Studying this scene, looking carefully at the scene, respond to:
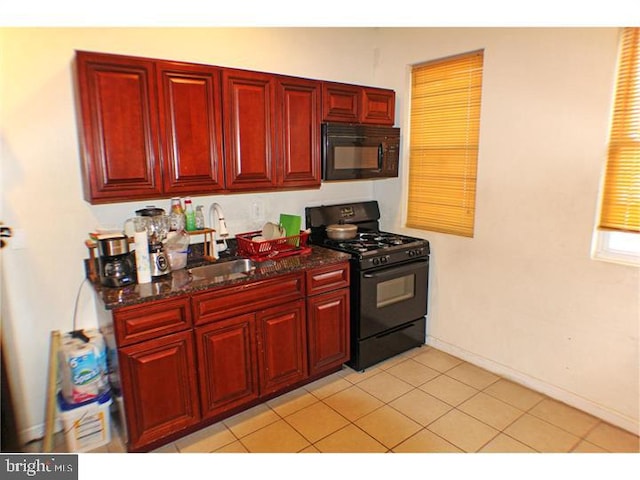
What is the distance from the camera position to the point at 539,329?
104 inches

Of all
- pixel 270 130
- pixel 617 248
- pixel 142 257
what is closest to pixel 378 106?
pixel 270 130

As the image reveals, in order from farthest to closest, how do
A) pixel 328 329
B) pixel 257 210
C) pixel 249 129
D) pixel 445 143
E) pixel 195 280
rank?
pixel 445 143 < pixel 257 210 < pixel 328 329 < pixel 249 129 < pixel 195 280

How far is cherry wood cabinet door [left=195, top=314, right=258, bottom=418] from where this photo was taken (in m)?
2.22

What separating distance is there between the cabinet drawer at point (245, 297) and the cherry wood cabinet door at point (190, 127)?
635 mm

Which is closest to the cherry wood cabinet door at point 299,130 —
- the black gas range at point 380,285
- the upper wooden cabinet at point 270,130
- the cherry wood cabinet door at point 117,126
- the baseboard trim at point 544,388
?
the upper wooden cabinet at point 270,130

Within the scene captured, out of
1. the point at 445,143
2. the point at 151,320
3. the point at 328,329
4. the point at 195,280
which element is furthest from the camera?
the point at 445,143

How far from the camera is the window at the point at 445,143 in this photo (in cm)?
292

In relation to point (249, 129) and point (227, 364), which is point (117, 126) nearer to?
point (249, 129)

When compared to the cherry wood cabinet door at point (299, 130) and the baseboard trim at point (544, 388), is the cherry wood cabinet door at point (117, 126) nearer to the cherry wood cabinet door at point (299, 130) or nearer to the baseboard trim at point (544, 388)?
the cherry wood cabinet door at point (299, 130)

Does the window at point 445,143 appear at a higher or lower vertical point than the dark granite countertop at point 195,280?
higher

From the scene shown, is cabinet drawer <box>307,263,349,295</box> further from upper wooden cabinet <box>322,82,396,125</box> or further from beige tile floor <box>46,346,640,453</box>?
upper wooden cabinet <box>322,82,396,125</box>

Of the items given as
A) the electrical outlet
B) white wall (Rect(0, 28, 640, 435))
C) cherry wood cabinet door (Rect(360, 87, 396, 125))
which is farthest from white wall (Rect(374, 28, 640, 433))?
the electrical outlet

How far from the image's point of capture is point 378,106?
→ 3152mm

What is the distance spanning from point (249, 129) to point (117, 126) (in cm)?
75
